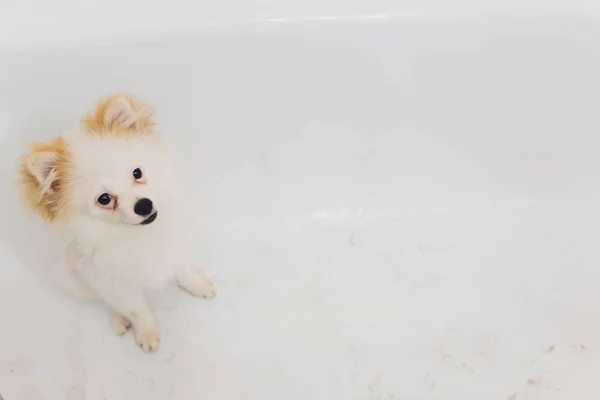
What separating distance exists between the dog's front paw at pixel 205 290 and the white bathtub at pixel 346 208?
22 mm

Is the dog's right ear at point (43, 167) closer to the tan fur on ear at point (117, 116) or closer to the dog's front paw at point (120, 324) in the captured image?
the tan fur on ear at point (117, 116)

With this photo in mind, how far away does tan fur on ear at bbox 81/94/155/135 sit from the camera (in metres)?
0.76

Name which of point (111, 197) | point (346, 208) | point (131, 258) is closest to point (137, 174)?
point (111, 197)

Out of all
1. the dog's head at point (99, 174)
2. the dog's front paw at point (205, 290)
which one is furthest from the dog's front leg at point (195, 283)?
the dog's head at point (99, 174)

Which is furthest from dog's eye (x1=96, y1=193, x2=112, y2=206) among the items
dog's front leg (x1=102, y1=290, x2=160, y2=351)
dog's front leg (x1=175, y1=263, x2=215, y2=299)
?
dog's front leg (x1=175, y1=263, x2=215, y2=299)

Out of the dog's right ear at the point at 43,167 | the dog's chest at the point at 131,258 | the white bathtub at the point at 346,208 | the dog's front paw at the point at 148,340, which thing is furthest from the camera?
the dog's front paw at the point at 148,340

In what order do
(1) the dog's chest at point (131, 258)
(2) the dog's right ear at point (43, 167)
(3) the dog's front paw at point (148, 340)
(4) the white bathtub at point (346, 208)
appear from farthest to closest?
(3) the dog's front paw at point (148, 340) < (4) the white bathtub at point (346, 208) < (1) the dog's chest at point (131, 258) < (2) the dog's right ear at point (43, 167)

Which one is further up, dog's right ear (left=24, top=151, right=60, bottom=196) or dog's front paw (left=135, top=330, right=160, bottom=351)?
dog's right ear (left=24, top=151, right=60, bottom=196)

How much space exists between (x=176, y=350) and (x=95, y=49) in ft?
2.08

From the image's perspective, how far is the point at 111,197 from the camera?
75 centimetres

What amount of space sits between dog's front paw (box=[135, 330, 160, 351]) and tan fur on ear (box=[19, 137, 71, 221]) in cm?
45

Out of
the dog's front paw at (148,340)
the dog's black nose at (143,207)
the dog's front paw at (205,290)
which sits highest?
the dog's black nose at (143,207)

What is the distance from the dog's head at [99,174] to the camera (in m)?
0.74

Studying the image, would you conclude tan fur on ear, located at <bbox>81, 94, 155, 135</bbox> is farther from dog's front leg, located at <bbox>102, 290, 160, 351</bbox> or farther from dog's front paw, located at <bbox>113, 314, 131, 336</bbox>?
dog's front paw, located at <bbox>113, 314, 131, 336</bbox>
